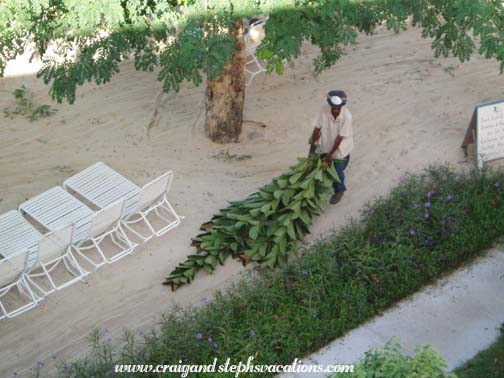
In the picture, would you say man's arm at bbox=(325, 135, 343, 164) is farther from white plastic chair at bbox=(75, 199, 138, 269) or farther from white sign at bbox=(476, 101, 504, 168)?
white plastic chair at bbox=(75, 199, 138, 269)

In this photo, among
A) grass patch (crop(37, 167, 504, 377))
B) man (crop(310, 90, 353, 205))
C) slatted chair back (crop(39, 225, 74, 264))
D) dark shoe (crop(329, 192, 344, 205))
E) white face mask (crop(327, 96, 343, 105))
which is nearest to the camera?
grass patch (crop(37, 167, 504, 377))

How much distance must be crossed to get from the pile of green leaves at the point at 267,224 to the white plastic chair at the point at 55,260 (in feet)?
3.23

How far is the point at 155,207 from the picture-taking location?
8.62 m

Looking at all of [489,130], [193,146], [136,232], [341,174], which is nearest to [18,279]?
[136,232]

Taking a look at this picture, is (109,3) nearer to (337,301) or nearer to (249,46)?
(337,301)

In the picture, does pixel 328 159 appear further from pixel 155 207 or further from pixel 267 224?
pixel 155 207

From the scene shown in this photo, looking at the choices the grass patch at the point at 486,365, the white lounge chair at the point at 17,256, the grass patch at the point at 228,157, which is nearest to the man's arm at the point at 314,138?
the grass patch at the point at 228,157

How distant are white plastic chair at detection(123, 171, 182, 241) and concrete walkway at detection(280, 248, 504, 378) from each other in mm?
2484

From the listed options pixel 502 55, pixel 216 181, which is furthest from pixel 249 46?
pixel 502 55

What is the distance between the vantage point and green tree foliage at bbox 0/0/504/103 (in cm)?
755

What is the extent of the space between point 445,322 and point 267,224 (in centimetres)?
204

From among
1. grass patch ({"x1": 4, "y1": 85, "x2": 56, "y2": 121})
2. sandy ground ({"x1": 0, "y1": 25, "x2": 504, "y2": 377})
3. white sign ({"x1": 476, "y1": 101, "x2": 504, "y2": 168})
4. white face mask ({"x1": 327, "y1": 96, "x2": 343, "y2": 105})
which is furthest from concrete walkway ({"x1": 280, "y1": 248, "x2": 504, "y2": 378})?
grass patch ({"x1": 4, "y1": 85, "x2": 56, "y2": 121})

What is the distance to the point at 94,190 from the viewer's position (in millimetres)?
8867

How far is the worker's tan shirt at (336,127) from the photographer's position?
825 cm
